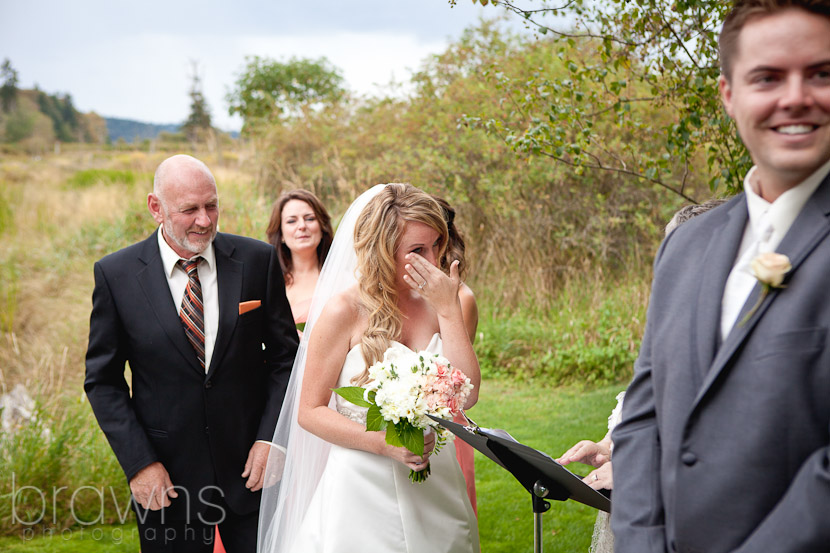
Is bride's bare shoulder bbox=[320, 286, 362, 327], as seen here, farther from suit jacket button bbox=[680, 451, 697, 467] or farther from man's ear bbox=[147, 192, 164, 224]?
suit jacket button bbox=[680, 451, 697, 467]

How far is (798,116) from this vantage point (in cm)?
144

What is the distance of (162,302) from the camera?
135 inches

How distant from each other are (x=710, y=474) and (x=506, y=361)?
7.87 metres

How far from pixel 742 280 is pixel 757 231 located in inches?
4.1

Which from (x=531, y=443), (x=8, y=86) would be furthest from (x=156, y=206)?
(x=8, y=86)

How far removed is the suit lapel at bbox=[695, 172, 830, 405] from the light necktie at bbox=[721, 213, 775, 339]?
46 mm

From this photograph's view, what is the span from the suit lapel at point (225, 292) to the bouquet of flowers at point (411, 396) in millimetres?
950

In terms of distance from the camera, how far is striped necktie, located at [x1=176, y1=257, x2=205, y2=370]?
3434mm

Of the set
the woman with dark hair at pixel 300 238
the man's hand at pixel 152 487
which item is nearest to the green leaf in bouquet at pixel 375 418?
the man's hand at pixel 152 487

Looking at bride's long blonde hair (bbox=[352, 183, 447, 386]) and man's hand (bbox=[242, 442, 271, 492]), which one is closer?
bride's long blonde hair (bbox=[352, 183, 447, 386])

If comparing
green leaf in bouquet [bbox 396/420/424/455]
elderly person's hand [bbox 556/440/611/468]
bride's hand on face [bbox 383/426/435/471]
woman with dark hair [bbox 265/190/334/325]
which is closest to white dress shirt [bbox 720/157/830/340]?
elderly person's hand [bbox 556/440/611/468]

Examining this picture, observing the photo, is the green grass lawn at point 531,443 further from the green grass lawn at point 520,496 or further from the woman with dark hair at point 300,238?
the woman with dark hair at point 300,238

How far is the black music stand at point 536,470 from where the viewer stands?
218 cm

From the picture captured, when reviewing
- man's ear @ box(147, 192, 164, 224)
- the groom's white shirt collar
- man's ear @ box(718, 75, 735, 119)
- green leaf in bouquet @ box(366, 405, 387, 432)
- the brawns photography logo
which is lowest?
the brawns photography logo
